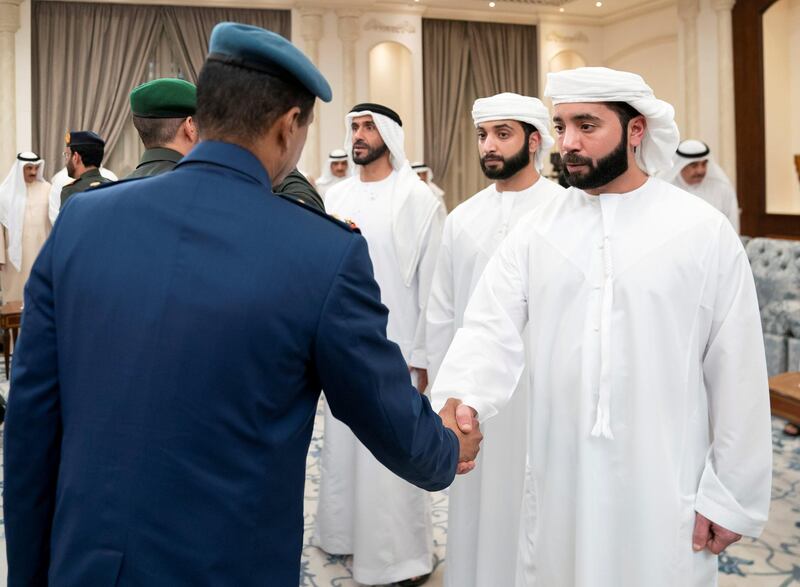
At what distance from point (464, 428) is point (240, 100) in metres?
0.99

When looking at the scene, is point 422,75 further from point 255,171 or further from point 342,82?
point 255,171

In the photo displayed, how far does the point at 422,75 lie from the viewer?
1105 centimetres

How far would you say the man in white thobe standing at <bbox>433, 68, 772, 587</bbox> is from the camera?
6.02ft

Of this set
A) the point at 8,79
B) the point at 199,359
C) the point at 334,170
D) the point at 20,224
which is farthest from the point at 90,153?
the point at 8,79

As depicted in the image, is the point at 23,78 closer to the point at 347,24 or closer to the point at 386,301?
the point at 347,24

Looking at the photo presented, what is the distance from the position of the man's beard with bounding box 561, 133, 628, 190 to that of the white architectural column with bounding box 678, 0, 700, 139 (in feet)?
29.8

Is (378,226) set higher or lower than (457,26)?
lower

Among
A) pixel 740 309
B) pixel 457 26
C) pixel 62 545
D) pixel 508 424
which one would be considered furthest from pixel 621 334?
pixel 457 26

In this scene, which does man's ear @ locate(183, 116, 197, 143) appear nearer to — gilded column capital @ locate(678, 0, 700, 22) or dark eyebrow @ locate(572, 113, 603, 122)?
dark eyebrow @ locate(572, 113, 603, 122)

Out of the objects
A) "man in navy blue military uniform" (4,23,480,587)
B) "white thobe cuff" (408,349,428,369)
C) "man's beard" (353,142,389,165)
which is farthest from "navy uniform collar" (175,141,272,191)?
"man's beard" (353,142,389,165)

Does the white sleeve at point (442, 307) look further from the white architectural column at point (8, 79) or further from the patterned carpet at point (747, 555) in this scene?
the white architectural column at point (8, 79)

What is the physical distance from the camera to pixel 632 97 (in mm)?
2000

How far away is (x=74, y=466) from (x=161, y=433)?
151mm

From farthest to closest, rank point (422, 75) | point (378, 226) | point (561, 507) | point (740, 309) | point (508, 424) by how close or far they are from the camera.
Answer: point (422, 75)
point (378, 226)
point (508, 424)
point (561, 507)
point (740, 309)
